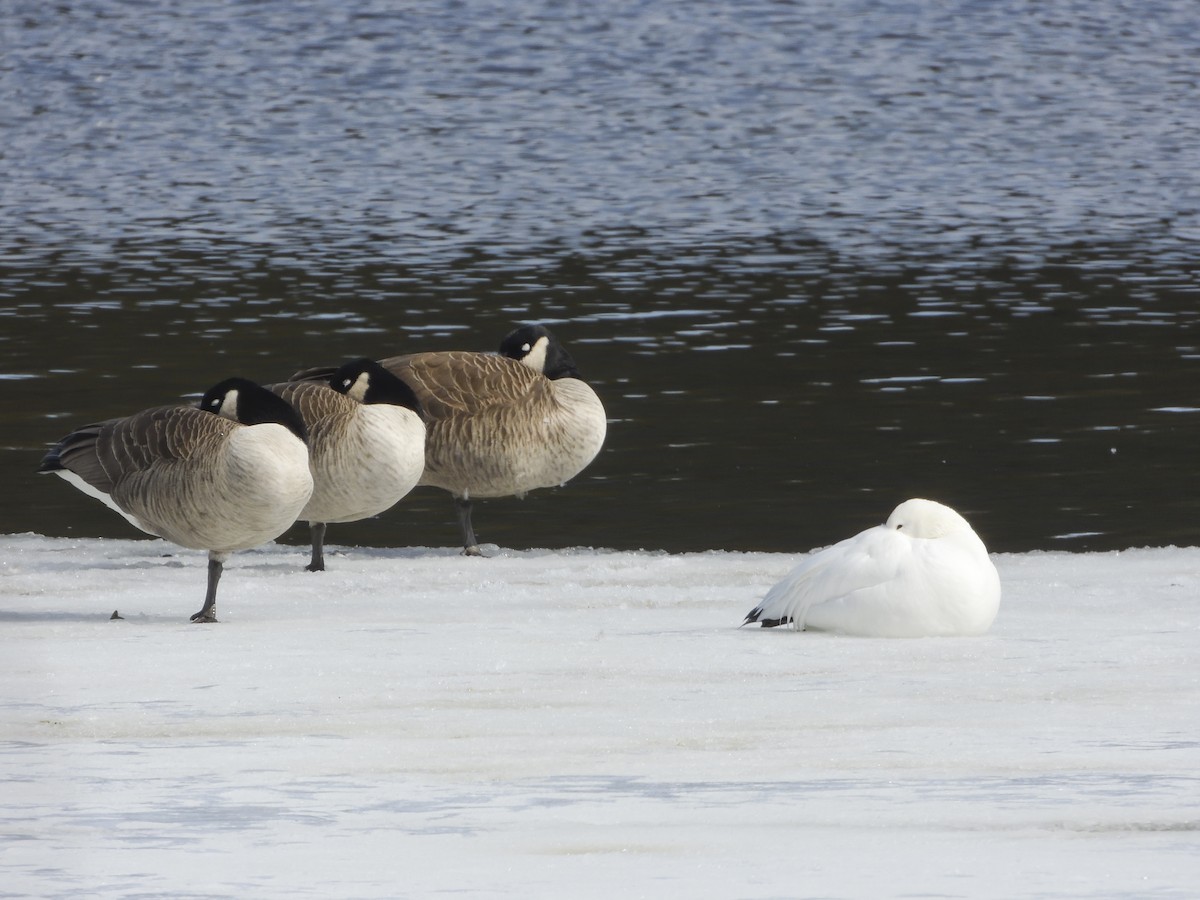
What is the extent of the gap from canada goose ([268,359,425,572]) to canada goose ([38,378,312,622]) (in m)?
1.03

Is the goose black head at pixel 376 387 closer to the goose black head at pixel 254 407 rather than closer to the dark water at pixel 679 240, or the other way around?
the goose black head at pixel 254 407

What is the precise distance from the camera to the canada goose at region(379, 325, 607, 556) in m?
11.7

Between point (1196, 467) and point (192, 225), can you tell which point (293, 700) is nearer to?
point (1196, 467)

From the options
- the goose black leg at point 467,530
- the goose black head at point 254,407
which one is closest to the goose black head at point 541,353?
the goose black leg at point 467,530

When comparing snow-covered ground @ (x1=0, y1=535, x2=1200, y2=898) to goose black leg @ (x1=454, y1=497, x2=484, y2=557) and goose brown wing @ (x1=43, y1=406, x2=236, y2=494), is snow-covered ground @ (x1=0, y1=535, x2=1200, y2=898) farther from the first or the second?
goose black leg @ (x1=454, y1=497, x2=484, y2=557)

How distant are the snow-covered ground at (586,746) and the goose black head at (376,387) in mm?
1153

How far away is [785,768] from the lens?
6.25 meters

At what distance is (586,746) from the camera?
6543mm

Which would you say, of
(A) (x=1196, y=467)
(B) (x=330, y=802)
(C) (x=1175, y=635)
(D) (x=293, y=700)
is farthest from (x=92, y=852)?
(A) (x=1196, y=467)

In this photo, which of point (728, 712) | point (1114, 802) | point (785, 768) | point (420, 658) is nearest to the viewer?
point (1114, 802)

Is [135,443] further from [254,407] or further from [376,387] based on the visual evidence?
[376,387]

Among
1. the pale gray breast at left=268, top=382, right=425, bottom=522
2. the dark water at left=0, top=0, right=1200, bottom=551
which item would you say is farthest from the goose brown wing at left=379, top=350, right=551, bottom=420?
the dark water at left=0, top=0, right=1200, bottom=551

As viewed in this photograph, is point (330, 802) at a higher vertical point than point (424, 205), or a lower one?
higher

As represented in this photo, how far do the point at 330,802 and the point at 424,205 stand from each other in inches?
1153
